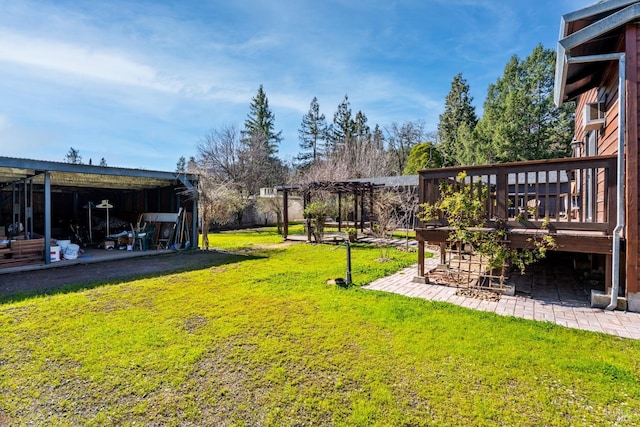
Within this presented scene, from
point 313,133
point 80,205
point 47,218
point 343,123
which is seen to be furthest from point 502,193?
point 313,133

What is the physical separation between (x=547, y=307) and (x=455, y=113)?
28.2 meters

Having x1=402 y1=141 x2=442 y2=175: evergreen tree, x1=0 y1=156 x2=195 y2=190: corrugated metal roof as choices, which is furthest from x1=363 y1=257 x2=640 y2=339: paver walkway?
x1=402 y1=141 x2=442 y2=175: evergreen tree

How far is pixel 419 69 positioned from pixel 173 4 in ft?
38.1

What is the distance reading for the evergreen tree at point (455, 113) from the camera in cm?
2819

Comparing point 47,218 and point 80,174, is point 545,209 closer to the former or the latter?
point 47,218

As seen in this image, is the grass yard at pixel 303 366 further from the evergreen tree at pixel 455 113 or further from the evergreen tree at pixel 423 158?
the evergreen tree at pixel 455 113

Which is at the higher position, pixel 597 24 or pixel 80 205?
pixel 597 24

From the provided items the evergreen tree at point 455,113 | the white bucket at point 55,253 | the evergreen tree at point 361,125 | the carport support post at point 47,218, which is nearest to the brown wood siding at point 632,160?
the carport support post at point 47,218

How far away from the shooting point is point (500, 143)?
19.0m

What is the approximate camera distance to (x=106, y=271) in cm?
743

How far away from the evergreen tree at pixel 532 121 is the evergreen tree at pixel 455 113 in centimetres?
769

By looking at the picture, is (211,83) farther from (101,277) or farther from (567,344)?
(567,344)

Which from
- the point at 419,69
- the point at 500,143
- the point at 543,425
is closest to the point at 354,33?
the point at 419,69

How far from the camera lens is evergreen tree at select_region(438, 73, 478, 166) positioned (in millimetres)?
28188
